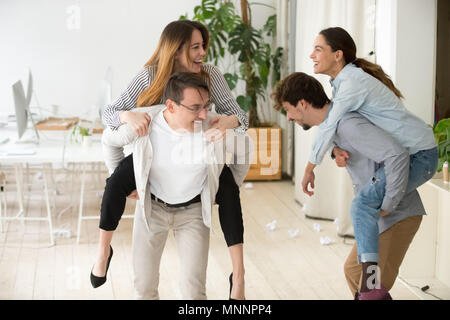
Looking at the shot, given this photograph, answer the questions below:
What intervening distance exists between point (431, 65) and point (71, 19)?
15.6 ft

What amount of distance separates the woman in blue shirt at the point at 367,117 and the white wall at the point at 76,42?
199 inches

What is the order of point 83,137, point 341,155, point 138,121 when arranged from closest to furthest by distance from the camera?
1. point 138,121
2. point 341,155
3. point 83,137

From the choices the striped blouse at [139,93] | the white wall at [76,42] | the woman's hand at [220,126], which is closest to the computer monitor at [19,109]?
the striped blouse at [139,93]

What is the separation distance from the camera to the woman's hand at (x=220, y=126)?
239cm

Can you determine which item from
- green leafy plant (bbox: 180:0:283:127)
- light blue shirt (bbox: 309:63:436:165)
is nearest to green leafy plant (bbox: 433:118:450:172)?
light blue shirt (bbox: 309:63:436:165)

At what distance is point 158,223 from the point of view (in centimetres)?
253

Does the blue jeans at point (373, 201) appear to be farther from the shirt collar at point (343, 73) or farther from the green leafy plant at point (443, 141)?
the green leafy plant at point (443, 141)

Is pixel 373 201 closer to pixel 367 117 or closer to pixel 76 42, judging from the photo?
pixel 367 117

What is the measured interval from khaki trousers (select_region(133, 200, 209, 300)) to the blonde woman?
0.39 feet

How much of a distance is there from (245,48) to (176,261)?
9.88 feet

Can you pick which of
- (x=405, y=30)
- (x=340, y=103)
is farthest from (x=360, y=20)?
(x=340, y=103)

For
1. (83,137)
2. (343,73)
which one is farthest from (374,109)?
(83,137)

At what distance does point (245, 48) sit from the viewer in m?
6.75

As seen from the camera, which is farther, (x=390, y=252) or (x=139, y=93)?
(x=390, y=252)
